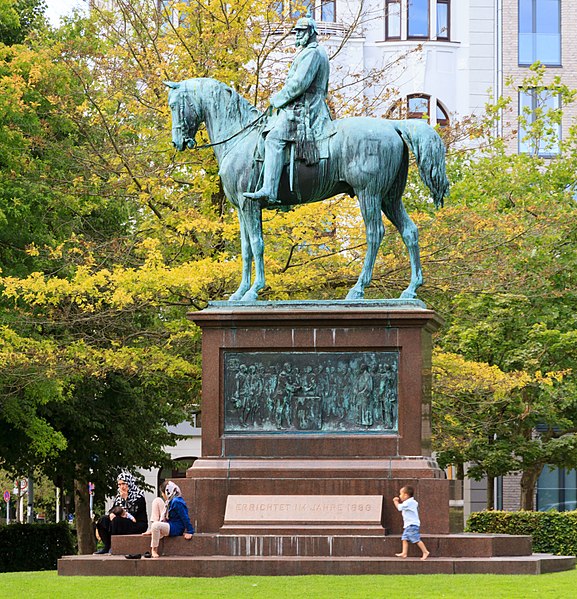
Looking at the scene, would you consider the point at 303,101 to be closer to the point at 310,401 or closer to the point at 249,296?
the point at 249,296

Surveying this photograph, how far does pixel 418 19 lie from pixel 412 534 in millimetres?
36700

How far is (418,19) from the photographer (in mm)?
51344

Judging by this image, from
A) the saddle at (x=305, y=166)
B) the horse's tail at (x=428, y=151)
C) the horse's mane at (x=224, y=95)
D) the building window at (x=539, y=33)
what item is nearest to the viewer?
the horse's tail at (x=428, y=151)

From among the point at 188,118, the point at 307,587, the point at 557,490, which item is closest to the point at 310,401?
the point at 307,587

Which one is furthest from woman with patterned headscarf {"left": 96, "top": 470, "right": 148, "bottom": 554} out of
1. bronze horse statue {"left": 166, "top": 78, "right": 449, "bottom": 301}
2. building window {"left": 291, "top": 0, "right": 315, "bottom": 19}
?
building window {"left": 291, "top": 0, "right": 315, "bottom": 19}

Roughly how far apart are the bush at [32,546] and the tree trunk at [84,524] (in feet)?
7.89

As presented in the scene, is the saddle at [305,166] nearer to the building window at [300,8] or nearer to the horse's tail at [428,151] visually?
the horse's tail at [428,151]

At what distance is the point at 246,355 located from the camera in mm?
18594

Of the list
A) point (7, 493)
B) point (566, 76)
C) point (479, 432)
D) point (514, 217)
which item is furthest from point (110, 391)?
point (7, 493)

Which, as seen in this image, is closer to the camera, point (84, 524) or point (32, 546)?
point (32, 546)

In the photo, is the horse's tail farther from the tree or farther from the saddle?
the tree

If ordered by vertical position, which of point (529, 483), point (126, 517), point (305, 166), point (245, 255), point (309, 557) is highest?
point (305, 166)

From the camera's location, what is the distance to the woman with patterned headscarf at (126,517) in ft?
62.5

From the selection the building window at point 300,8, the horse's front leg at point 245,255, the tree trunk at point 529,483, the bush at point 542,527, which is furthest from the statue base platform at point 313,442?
the tree trunk at point 529,483
